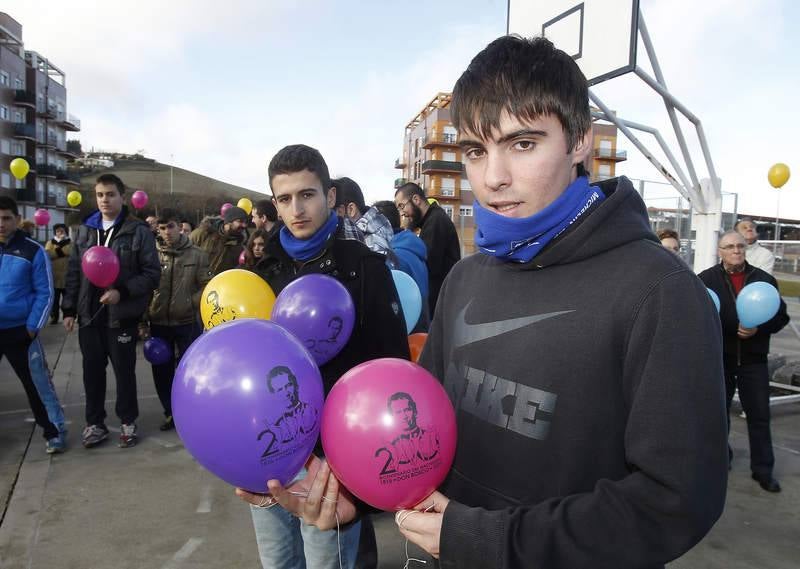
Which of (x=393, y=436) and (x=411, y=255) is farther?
(x=411, y=255)

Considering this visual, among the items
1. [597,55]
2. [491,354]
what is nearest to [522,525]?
[491,354]

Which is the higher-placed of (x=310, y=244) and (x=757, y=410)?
(x=310, y=244)

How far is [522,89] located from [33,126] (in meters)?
63.3

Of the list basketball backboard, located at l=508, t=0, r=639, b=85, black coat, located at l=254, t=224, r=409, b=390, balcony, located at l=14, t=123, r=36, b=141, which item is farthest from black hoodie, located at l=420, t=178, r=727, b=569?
balcony, located at l=14, t=123, r=36, b=141

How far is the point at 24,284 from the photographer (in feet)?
14.3

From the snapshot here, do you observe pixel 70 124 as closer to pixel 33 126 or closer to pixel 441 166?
pixel 33 126

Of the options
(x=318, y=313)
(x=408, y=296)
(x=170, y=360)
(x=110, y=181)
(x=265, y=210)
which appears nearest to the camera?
(x=318, y=313)

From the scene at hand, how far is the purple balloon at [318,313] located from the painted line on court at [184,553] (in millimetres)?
1828

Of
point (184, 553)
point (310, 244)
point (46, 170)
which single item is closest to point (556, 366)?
point (310, 244)

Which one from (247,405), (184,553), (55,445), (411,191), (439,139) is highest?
(439,139)

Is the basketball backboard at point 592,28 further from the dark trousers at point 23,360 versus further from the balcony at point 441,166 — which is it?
the balcony at point 441,166

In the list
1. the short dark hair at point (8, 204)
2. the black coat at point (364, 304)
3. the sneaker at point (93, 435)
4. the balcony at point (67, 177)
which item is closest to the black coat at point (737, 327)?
the black coat at point (364, 304)

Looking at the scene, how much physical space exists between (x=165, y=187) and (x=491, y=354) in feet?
270

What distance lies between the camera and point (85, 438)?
460 cm
